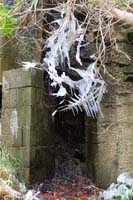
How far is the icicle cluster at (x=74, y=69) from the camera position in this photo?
17.9ft

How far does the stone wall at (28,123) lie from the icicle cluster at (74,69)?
29cm

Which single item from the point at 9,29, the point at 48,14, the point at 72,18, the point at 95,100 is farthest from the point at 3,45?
the point at 95,100

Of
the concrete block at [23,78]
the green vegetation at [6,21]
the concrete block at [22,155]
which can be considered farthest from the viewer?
the green vegetation at [6,21]

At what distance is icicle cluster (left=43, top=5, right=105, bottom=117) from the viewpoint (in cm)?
547

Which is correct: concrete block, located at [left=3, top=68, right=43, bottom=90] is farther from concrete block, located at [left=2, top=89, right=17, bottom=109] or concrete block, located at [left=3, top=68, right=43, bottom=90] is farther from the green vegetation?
the green vegetation

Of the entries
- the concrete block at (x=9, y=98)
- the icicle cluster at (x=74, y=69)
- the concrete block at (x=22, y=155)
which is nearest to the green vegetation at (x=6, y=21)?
the icicle cluster at (x=74, y=69)

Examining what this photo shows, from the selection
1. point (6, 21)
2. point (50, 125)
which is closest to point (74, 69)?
point (50, 125)

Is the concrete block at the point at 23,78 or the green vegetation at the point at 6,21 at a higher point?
the green vegetation at the point at 6,21

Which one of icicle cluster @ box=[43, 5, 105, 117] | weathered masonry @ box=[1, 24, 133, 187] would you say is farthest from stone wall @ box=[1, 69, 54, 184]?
icicle cluster @ box=[43, 5, 105, 117]

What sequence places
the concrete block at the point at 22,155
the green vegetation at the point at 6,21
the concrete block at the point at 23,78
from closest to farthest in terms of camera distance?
the concrete block at the point at 22,155
the concrete block at the point at 23,78
the green vegetation at the point at 6,21

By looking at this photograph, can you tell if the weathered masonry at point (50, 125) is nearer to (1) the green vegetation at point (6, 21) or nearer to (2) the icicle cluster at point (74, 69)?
(2) the icicle cluster at point (74, 69)

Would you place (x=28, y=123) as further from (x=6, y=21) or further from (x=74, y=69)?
(x=6, y=21)

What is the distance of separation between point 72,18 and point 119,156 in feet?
6.86

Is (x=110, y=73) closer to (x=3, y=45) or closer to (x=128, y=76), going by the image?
(x=128, y=76)
